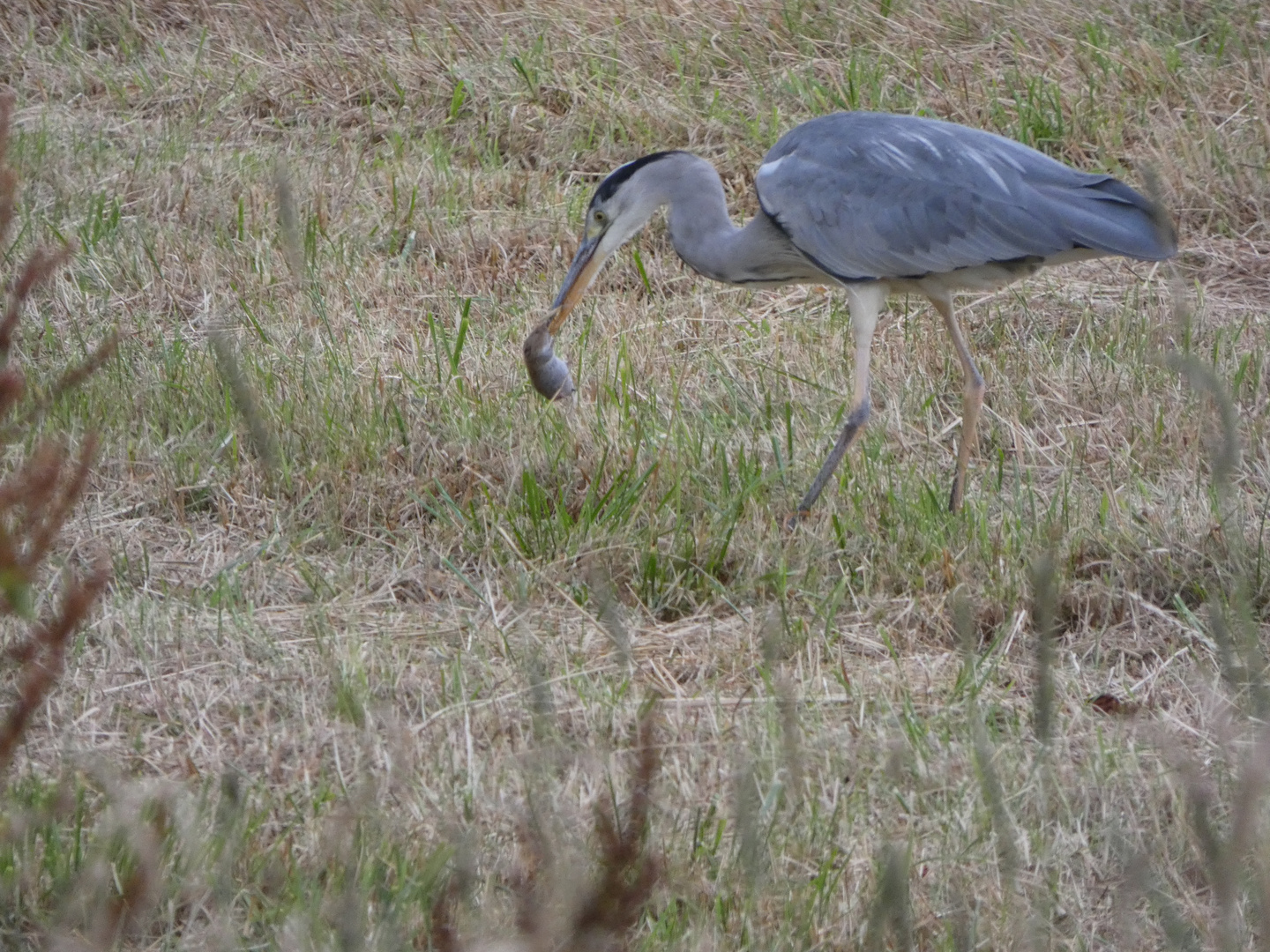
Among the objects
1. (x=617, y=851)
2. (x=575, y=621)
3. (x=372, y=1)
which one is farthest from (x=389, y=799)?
(x=372, y=1)

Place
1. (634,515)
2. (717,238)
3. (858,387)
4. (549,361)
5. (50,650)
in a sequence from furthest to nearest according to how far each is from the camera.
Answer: (717,238) < (549,361) < (858,387) < (634,515) < (50,650)

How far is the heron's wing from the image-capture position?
4004 mm

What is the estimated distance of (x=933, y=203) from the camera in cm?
416

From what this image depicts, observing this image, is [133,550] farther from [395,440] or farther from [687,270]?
[687,270]

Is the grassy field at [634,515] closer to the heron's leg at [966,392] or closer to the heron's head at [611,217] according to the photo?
the heron's leg at [966,392]

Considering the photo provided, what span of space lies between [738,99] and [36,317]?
120 inches

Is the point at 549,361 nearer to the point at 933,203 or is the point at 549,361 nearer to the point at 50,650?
the point at 933,203

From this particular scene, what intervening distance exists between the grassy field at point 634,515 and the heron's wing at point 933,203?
1.65 feet

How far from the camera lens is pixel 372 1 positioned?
754 cm

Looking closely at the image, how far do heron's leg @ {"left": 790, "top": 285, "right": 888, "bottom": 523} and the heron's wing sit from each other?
0.23 feet

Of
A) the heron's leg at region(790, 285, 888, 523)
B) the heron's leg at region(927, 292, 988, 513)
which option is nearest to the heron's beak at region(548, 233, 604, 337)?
the heron's leg at region(790, 285, 888, 523)

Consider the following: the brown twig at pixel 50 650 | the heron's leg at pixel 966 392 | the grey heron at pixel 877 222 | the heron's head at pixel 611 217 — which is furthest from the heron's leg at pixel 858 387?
the brown twig at pixel 50 650

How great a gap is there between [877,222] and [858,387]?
467mm

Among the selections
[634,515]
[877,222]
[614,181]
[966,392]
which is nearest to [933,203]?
[877,222]
